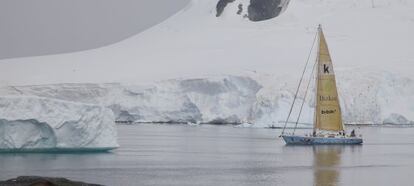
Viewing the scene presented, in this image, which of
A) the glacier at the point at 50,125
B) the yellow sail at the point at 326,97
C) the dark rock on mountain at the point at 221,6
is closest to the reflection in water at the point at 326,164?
the yellow sail at the point at 326,97

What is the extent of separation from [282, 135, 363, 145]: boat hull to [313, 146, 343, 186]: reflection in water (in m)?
0.55

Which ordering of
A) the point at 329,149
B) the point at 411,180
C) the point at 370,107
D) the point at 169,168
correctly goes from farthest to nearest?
the point at 370,107 → the point at 329,149 → the point at 169,168 → the point at 411,180

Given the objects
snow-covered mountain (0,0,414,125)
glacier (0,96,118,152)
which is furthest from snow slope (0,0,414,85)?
glacier (0,96,118,152)

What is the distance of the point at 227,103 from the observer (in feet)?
174

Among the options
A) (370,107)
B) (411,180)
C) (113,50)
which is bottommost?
(411,180)

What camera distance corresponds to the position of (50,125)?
81.6ft

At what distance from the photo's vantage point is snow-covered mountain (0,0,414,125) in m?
51.0

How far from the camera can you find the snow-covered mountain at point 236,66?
51.0 meters

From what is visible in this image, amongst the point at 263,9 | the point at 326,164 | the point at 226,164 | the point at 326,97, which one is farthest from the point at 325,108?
the point at 263,9

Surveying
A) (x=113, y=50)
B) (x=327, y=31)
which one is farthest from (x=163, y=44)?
(x=327, y=31)

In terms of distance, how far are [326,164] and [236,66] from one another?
3442cm

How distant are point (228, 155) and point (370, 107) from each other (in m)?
21.5

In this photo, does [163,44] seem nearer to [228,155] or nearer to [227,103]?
[227,103]

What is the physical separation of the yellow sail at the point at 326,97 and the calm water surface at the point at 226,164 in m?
1.10
